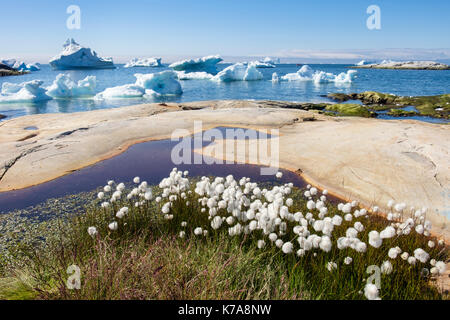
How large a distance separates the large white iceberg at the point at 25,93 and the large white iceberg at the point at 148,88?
22.4 ft

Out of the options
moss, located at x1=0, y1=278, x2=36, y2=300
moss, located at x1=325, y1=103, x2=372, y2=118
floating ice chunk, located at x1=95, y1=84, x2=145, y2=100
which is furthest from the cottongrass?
floating ice chunk, located at x1=95, y1=84, x2=145, y2=100

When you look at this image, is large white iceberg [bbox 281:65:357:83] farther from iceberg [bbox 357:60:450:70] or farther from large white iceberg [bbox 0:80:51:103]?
iceberg [bbox 357:60:450:70]

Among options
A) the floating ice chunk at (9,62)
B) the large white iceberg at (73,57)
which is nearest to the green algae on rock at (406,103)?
the large white iceberg at (73,57)

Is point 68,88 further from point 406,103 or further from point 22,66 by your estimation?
point 22,66

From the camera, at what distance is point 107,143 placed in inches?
496

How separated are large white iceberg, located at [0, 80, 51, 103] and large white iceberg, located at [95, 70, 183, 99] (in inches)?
269

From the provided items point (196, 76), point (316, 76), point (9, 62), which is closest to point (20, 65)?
point (9, 62)

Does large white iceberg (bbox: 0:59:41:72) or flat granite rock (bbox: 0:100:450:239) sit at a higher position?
large white iceberg (bbox: 0:59:41:72)

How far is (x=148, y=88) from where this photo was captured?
139ft

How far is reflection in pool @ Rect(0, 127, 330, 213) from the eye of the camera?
8.12 meters

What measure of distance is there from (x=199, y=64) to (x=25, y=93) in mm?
50080

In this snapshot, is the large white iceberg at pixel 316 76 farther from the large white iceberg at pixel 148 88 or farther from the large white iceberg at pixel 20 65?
the large white iceberg at pixel 20 65
